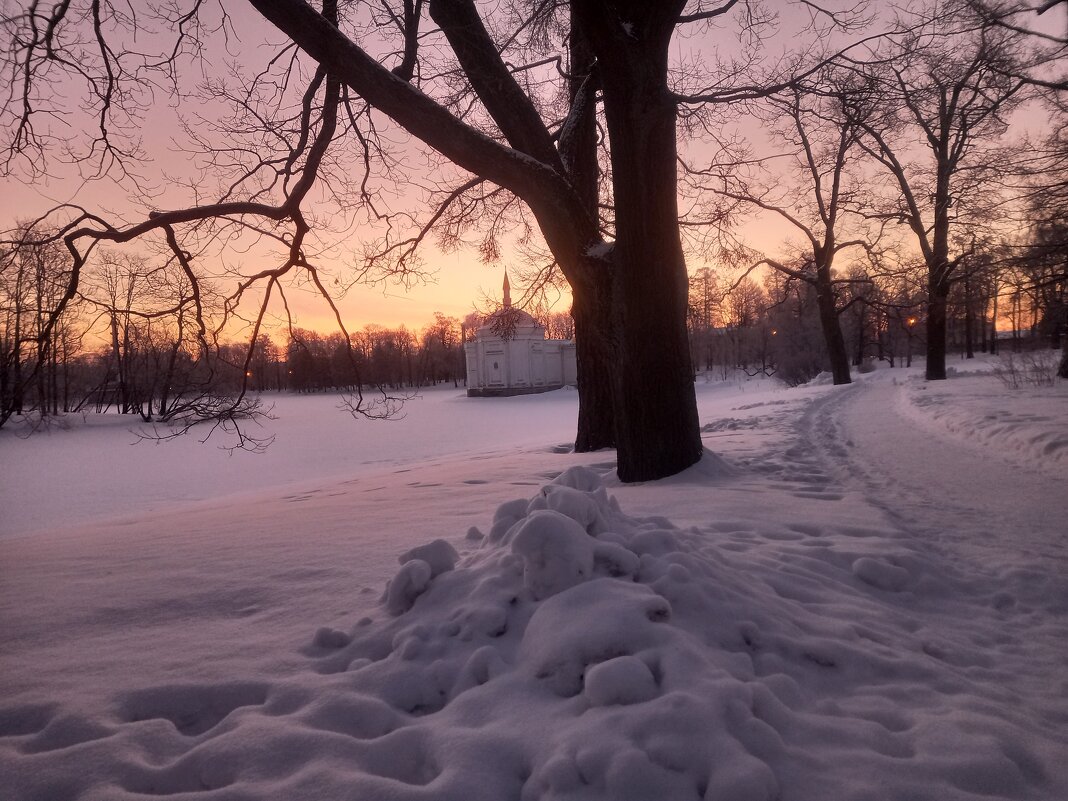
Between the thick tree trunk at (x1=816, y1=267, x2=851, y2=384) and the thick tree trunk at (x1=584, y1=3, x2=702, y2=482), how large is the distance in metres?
17.6

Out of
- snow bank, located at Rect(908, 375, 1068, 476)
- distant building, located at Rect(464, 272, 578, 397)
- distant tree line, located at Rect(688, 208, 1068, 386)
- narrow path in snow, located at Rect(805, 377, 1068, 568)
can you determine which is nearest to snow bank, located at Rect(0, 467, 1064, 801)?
narrow path in snow, located at Rect(805, 377, 1068, 568)

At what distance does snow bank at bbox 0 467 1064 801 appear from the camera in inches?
63.5

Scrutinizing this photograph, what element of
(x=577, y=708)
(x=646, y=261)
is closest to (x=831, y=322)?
(x=646, y=261)

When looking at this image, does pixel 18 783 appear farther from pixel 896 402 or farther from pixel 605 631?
pixel 896 402

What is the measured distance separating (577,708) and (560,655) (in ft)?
0.68

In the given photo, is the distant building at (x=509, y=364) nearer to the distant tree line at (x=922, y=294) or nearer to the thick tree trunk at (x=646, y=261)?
the distant tree line at (x=922, y=294)

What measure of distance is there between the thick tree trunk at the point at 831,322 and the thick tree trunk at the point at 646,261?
57.6ft

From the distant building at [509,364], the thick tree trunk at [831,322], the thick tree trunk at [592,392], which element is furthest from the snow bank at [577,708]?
the distant building at [509,364]

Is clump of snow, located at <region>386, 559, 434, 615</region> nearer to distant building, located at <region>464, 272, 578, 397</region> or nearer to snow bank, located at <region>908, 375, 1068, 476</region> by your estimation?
snow bank, located at <region>908, 375, 1068, 476</region>

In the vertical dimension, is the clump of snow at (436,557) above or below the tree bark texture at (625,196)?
below

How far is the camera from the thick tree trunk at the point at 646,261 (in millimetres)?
5074

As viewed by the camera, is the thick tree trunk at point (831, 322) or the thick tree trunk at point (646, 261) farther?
the thick tree trunk at point (831, 322)

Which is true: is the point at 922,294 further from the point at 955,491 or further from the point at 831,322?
the point at 955,491

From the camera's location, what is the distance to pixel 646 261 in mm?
5477
